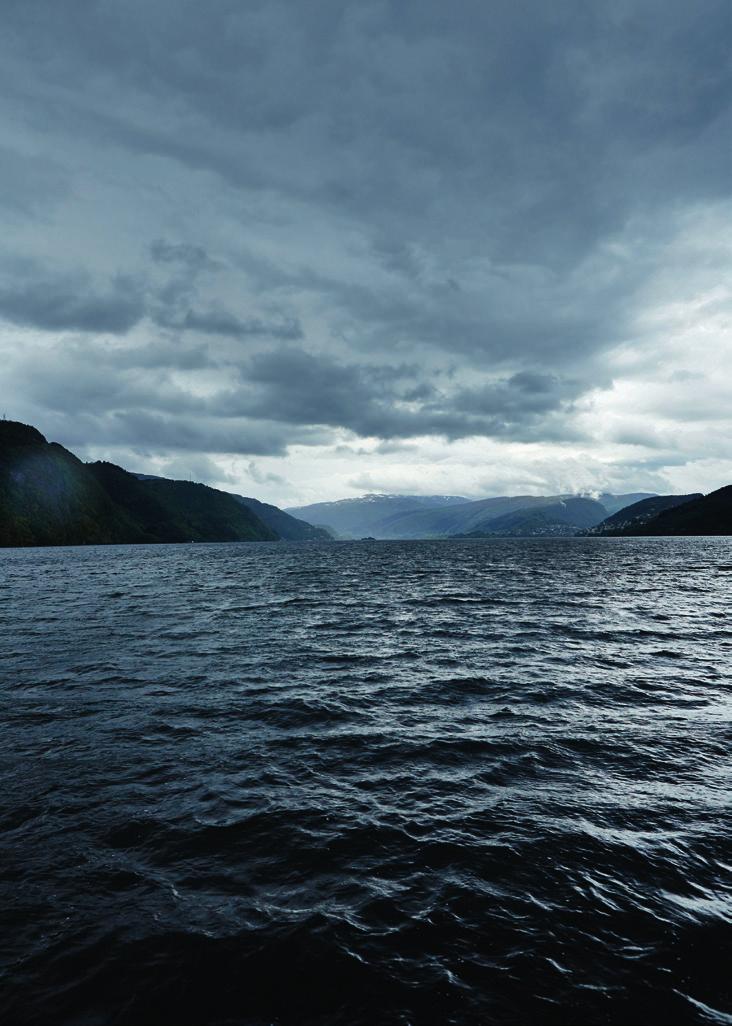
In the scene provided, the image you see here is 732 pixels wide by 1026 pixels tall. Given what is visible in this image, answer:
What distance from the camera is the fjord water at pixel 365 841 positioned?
8.09 meters

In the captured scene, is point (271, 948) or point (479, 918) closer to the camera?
point (271, 948)

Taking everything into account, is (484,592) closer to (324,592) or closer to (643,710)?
(324,592)

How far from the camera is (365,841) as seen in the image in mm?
11859

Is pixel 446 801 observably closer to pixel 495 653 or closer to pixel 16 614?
pixel 495 653

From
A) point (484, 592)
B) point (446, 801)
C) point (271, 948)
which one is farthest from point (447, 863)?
point (484, 592)

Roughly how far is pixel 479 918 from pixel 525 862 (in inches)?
86.3

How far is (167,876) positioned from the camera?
10.6 meters

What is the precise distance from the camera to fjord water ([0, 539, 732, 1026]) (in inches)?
318

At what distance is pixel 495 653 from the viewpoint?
30.7 meters

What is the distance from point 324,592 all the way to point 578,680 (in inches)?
1739

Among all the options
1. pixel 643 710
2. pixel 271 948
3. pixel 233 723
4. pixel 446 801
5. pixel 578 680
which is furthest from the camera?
pixel 578 680

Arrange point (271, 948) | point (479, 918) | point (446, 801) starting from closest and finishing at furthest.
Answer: point (271, 948) → point (479, 918) → point (446, 801)

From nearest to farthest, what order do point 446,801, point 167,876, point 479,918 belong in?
point 479,918, point 167,876, point 446,801

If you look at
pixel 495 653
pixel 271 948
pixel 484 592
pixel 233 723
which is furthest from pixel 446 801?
pixel 484 592
